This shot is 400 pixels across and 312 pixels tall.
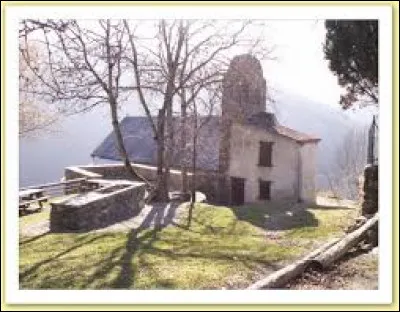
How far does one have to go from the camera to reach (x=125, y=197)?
9.87 metres

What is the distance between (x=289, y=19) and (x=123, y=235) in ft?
12.9

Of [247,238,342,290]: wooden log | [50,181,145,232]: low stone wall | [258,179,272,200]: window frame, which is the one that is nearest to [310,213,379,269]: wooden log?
[247,238,342,290]: wooden log

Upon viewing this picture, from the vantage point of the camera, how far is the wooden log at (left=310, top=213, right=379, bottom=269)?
19.5 feet

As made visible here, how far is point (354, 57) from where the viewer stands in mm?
6676

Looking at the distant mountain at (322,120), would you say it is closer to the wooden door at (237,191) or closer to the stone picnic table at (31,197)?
the wooden door at (237,191)

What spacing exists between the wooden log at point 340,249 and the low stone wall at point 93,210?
3.82m

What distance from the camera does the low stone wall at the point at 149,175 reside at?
1525cm

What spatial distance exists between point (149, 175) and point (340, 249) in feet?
35.2

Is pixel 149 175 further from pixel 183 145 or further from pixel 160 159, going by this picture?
pixel 160 159

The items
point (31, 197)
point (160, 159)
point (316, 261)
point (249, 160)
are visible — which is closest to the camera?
point (316, 261)

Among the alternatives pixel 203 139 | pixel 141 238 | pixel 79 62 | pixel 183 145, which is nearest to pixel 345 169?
pixel 203 139

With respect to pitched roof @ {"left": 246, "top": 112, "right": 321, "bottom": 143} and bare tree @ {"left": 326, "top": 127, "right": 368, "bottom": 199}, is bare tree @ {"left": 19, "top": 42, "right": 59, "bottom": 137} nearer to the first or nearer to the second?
pitched roof @ {"left": 246, "top": 112, "right": 321, "bottom": 143}

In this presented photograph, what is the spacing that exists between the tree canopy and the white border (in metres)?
0.25

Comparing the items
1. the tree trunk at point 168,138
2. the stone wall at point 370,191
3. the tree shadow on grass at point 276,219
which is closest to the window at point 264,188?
the tree shadow on grass at point 276,219
